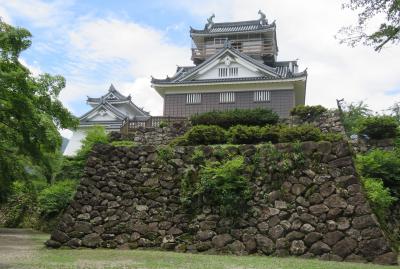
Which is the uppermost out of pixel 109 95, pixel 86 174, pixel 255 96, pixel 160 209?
pixel 109 95

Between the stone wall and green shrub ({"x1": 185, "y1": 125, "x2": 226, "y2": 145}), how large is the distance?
481 centimetres

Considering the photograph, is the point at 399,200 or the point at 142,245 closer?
the point at 142,245

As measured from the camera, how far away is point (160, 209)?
1149 centimetres

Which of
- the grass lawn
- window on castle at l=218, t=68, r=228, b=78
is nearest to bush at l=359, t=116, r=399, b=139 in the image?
the grass lawn

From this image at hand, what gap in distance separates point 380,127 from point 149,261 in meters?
12.8

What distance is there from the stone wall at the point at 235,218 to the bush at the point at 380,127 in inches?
325

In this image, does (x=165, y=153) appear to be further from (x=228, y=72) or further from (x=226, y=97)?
(x=228, y=72)

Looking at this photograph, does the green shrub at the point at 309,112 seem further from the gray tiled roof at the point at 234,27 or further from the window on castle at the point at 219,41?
the window on castle at the point at 219,41

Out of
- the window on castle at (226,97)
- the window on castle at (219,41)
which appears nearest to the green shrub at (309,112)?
the window on castle at (226,97)

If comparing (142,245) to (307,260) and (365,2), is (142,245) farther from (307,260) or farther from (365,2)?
(365,2)

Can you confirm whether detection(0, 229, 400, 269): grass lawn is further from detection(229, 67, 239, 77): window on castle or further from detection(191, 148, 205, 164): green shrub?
detection(229, 67, 239, 77): window on castle

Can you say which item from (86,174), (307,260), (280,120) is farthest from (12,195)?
(307,260)

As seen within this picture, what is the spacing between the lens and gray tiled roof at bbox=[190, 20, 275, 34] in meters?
37.9

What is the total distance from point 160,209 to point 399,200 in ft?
27.2
